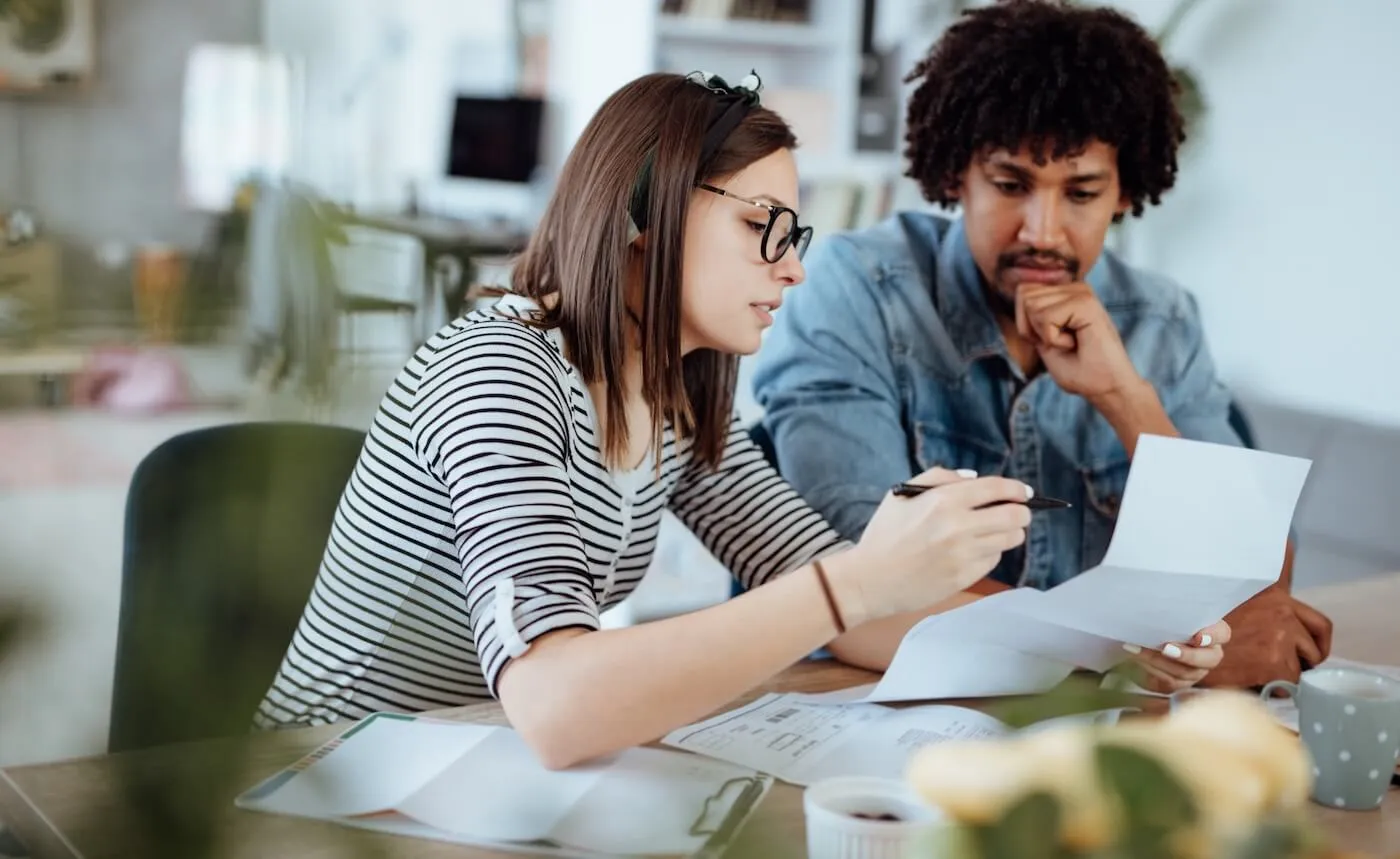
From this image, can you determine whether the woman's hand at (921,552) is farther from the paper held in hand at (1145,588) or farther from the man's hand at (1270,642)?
the man's hand at (1270,642)

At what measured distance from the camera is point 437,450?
1.12m

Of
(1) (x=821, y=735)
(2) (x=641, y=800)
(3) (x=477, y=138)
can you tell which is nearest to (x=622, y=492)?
(1) (x=821, y=735)

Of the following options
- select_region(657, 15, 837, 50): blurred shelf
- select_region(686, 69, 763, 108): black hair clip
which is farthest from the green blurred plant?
select_region(657, 15, 837, 50): blurred shelf

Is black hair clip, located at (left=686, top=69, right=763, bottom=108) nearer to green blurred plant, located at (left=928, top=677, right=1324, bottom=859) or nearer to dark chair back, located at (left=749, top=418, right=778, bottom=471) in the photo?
dark chair back, located at (left=749, top=418, right=778, bottom=471)

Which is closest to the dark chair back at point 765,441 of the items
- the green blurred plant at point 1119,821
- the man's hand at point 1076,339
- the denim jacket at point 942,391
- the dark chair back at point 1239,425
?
the denim jacket at point 942,391

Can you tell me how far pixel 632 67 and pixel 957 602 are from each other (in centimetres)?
300

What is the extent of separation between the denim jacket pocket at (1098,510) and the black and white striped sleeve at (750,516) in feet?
1.31

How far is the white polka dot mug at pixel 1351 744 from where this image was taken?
958 mm

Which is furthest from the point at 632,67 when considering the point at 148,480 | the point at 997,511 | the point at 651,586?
the point at 148,480

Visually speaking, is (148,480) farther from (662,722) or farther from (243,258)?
(662,722)

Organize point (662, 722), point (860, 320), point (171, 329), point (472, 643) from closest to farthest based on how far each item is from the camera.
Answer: point (171, 329)
point (662, 722)
point (472, 643)
point (860, 320)

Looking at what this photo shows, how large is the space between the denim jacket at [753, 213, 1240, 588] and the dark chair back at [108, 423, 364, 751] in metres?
1.35

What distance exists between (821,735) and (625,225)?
18.2 inches

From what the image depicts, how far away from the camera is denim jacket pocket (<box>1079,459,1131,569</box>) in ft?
5.50
